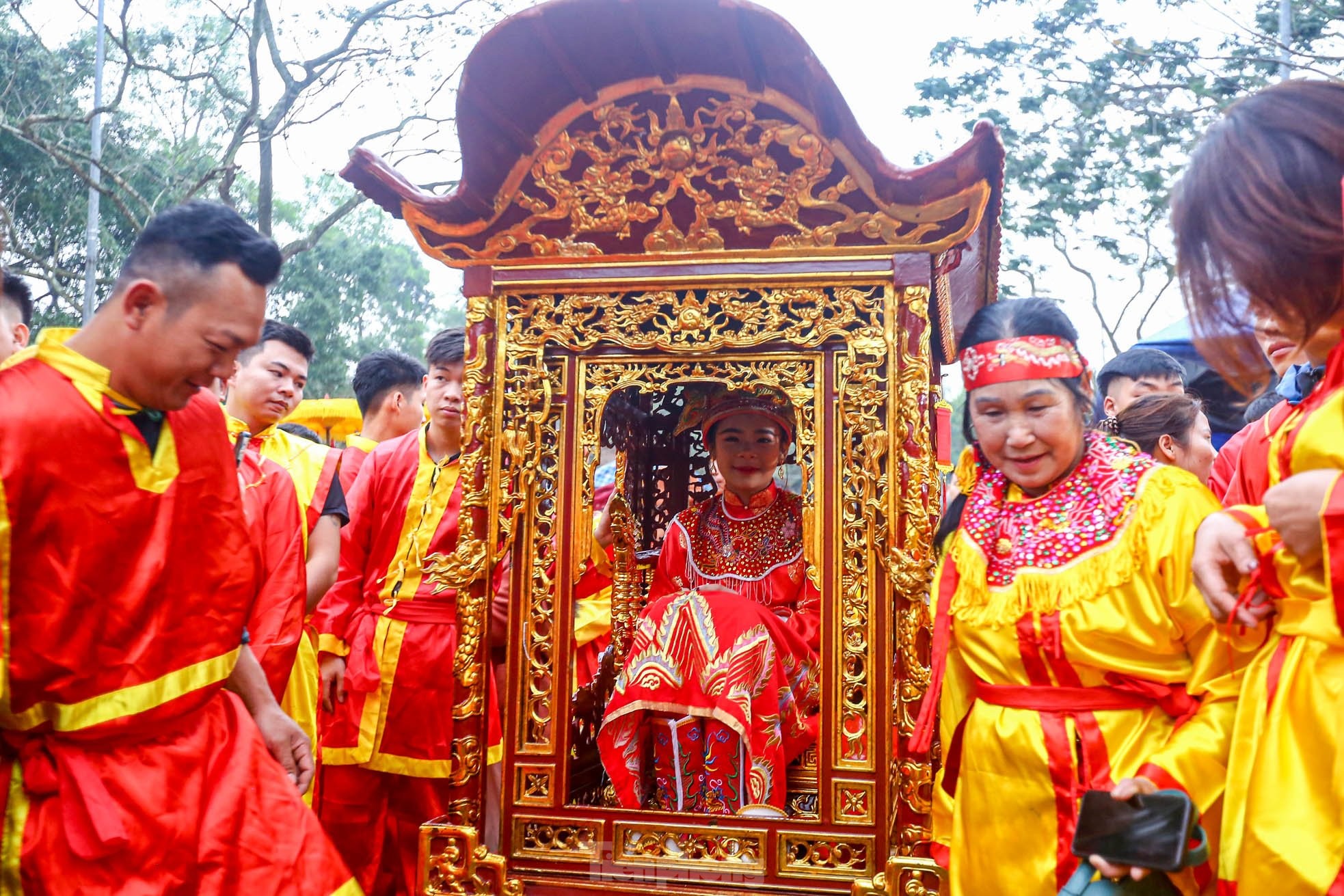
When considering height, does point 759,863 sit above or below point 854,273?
below

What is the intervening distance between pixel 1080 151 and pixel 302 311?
12.0 meters

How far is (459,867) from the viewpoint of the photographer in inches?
126

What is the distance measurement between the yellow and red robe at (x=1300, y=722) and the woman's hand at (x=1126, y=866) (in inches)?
4.9

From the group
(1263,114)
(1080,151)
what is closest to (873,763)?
(1263,114)

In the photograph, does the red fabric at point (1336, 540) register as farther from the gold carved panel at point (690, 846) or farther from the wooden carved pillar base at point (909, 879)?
the gold carved panel at point (690, 846)

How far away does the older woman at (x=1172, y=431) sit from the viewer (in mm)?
3535

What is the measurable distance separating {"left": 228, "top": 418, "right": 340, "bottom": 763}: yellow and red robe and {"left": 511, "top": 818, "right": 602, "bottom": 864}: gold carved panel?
1.15 m

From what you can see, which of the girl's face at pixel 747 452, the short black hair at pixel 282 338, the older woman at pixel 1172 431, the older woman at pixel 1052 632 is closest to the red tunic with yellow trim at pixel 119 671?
the older woman at pixel 1052 632

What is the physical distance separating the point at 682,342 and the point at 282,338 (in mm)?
1820

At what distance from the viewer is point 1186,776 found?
76.8 inches

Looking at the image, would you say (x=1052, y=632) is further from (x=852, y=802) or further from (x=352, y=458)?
Result: (x=352, y=458)

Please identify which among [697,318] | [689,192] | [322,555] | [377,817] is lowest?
[377,817]

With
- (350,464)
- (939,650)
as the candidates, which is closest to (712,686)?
(939,650)

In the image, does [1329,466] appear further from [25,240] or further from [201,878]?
[25,240]
